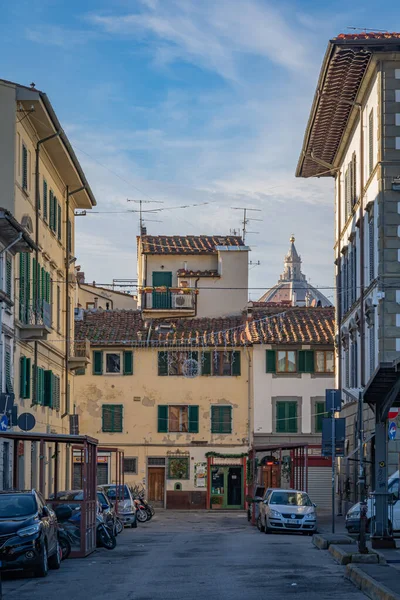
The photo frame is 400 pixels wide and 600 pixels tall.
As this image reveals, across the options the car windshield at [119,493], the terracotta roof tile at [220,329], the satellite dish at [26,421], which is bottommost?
the car windshield at [119,493]

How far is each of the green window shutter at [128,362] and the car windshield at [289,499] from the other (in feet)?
88.6

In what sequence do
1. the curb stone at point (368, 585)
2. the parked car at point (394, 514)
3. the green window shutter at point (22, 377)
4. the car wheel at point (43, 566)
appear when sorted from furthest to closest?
1. the green window shutter at point (22, 377)
2. the parked car at point (394, 514)
3. the car wheel at point (43, 566)
4. the curb stone at point (368, 585)

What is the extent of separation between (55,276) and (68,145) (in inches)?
238

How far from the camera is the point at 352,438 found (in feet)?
146

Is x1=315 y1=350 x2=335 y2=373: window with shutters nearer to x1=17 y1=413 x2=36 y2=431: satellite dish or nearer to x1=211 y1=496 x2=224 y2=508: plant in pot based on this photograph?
x1=211 y1=496 x2=224 y2=508: plant in pot

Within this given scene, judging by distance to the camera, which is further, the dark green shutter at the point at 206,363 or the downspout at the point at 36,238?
the dark green shutter at the point at 206,363

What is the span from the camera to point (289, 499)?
38750 mm

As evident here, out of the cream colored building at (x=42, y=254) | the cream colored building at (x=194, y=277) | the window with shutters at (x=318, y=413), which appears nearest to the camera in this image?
the cream colored building at (x=42, y=254)

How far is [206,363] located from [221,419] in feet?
10.1

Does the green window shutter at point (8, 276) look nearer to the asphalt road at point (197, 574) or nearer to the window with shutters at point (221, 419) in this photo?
the asphalt road at point (197, 574)

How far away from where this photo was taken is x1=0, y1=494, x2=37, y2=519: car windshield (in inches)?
823

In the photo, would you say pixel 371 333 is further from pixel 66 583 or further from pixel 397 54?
pixel 66 583

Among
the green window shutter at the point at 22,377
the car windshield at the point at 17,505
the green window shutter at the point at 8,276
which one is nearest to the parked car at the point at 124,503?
the green window shutter at the point at 22,377

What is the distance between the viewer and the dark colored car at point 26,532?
19.9m
